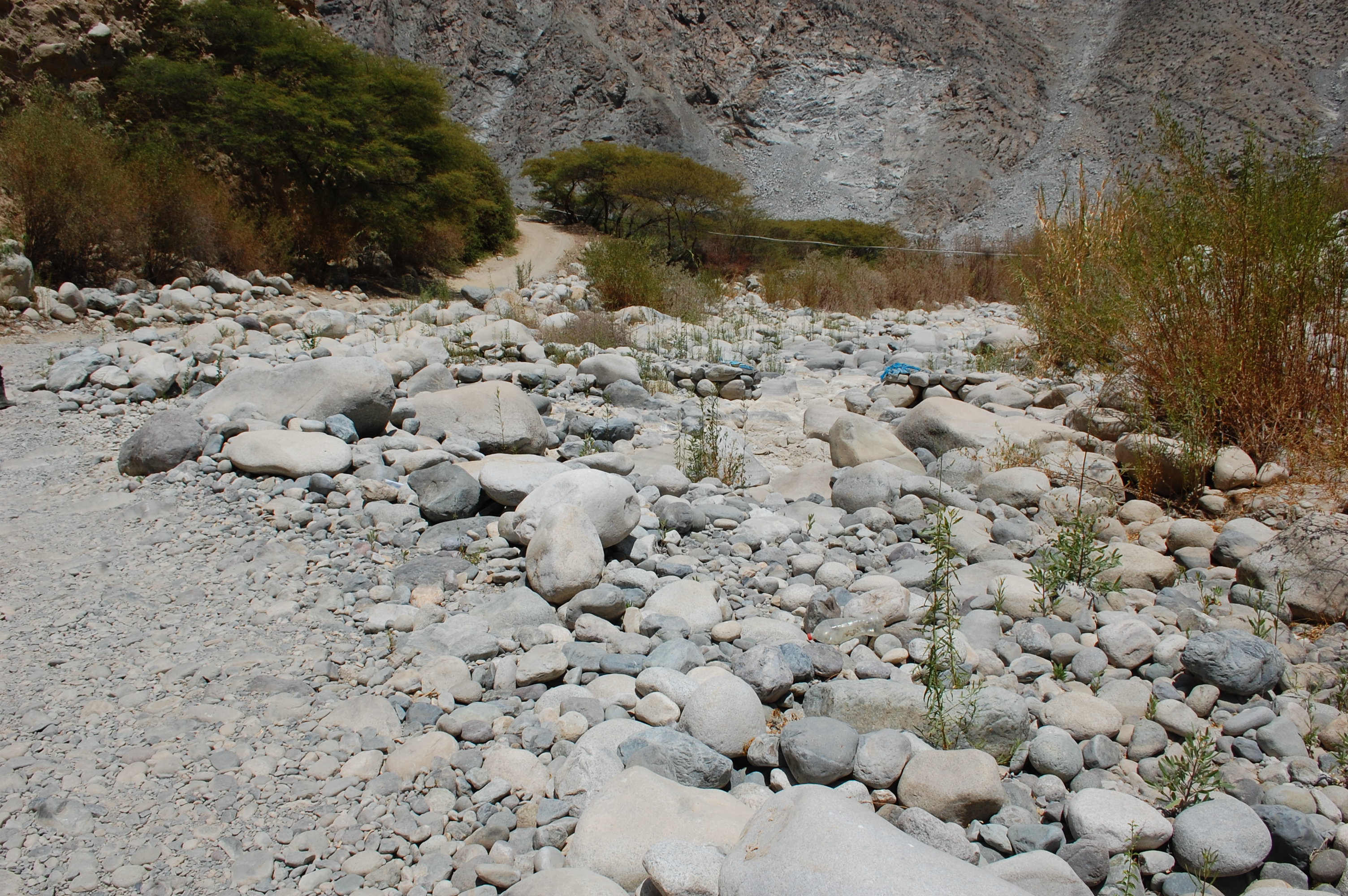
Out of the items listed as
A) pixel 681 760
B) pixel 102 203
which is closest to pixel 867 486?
pixel 681 760

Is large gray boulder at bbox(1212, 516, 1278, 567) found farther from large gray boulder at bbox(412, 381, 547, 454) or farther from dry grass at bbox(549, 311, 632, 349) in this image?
dry grass at bbox(549, 311, 632, 349)

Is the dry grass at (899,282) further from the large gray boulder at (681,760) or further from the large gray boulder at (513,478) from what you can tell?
the large gray boulder at (681,760)

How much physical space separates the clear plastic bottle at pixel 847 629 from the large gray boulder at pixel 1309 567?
4.64 feet

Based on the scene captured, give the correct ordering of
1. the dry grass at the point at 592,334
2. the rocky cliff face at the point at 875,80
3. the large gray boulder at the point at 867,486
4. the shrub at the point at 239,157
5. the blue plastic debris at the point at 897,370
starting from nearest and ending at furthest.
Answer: the large gray boulder at the point at 867,486, the blue plastic debris at the point at 897,370, the dry grass at the point at 592,334, the shrub at the point at 239,157, the rocky cliff face at the point at 875,80

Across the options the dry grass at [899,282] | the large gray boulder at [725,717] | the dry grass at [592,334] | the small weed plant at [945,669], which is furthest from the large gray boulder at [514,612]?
the dry grass at [899,282]

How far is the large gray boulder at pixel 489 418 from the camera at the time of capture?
4477mm

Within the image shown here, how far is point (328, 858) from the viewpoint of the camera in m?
1.79

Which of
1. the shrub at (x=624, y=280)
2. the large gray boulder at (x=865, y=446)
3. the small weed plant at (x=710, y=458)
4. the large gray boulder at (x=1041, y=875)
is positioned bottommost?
the large gray boulder at (x=1041, y=875)

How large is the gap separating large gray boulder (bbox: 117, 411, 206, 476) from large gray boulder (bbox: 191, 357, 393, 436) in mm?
266

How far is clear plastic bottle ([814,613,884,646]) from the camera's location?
8.79ft

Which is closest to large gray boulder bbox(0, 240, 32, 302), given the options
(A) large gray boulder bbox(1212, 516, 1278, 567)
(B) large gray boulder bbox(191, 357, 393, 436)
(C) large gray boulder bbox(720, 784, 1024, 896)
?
(B) large gray boulder bbox(191, 357, 393, 436)

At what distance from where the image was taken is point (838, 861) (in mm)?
1442

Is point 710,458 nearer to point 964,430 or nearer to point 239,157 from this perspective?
point 964,430

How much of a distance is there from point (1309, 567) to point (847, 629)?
1.67m
